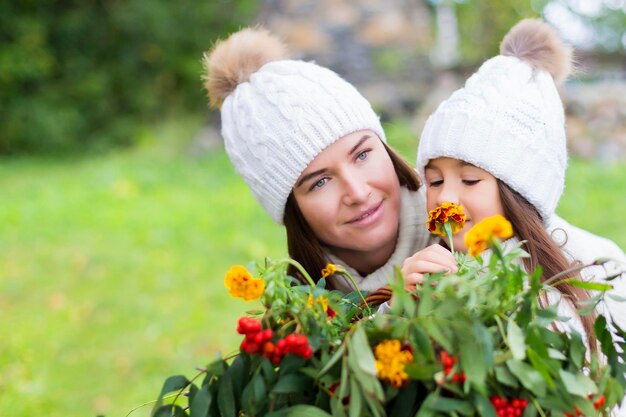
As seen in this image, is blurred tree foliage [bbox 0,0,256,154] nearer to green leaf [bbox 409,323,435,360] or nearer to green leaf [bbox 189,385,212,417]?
green leaf [bbox 189,385,212,417]

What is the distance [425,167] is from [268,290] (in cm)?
83

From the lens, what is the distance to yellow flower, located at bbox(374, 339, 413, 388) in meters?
1.10

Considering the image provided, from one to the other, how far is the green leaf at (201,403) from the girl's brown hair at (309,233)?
3.19 feet

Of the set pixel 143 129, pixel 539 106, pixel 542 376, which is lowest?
pixel 542 376

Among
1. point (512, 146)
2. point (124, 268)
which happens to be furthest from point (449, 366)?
point (124, 268)

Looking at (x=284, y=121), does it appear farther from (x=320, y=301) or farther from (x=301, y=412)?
(x=301, y=412)

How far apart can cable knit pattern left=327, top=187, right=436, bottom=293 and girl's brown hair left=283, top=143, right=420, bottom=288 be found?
0.04 meters

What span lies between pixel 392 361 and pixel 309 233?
109cm

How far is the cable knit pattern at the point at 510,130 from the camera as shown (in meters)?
1.81

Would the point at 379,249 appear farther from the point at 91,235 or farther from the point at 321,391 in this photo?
the point at 91,235

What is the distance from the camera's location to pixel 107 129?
1114 cm

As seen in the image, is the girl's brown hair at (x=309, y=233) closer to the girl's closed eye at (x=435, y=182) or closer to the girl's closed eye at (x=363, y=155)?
the girl's closed eye at (x=363, y=155)

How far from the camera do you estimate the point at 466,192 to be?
1.80 meters

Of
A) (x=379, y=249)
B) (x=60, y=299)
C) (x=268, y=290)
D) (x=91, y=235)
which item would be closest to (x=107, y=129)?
(x=91, y=235)
